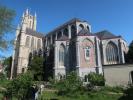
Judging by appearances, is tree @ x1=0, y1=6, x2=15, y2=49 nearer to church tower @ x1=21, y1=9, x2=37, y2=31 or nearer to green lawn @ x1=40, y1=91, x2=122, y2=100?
green lawn @ x1=40, y1=91, x2=122, y2=100

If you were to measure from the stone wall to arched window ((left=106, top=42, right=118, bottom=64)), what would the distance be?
Result: 1804cm

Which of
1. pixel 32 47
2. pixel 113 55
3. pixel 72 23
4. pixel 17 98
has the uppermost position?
pixel 72 23

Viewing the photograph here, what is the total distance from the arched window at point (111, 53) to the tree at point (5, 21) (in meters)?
32.6

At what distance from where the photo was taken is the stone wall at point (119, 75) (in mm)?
31234

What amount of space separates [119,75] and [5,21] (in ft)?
61.6

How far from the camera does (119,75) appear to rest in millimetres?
31578

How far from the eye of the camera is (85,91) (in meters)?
28.0

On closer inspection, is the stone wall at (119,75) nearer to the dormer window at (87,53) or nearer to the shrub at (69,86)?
the shrub at (69,86)

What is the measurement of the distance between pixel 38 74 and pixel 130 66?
3200cm

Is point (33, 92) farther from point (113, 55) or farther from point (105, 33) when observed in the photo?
point (105, 33)

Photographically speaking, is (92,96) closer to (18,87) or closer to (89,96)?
(89,96)

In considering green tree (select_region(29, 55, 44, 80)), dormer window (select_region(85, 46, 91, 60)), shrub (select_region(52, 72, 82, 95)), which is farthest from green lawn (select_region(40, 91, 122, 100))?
green tree (select_region(29, 55, 44, 80))

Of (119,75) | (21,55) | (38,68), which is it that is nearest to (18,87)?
(119,75)

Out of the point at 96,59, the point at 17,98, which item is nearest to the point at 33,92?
the point at 17,98
